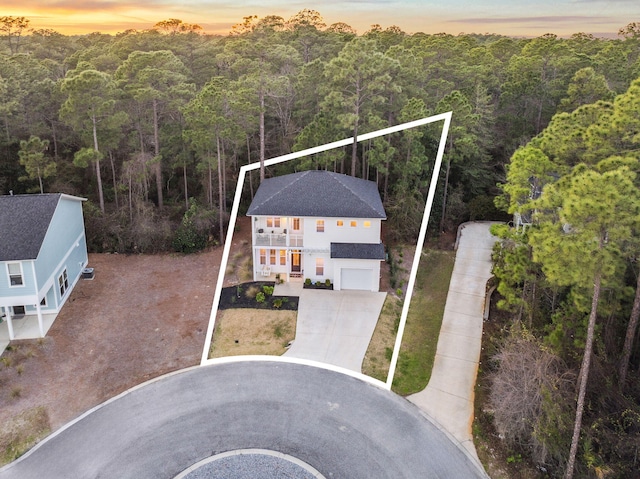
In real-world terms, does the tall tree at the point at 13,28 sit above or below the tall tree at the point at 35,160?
above

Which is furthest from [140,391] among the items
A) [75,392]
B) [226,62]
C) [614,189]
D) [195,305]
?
[226,62]

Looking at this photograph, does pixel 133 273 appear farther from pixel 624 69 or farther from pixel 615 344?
pixel 624 69

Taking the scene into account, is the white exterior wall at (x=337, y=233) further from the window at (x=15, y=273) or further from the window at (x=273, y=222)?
the window at (x=15, y=273)

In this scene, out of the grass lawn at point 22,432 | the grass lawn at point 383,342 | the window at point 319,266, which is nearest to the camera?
the grass lawn at point 22,432

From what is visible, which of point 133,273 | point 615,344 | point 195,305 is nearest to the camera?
point 615,344
